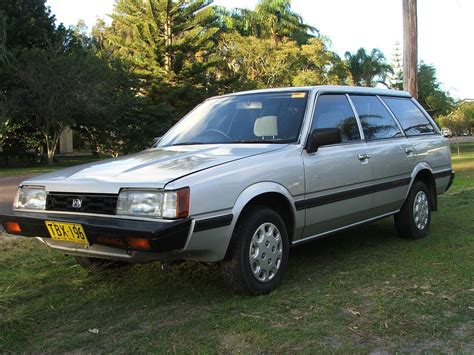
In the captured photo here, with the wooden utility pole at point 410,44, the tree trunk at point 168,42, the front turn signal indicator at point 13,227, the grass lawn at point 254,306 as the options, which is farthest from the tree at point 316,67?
the front turn signal indicator at point 13,227

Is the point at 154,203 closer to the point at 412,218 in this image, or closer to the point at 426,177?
the point at 412,218

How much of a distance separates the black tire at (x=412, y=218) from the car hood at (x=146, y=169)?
88.5 inches

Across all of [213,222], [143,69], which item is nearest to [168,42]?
[143,69]

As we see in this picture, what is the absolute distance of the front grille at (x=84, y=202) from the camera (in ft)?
12.1

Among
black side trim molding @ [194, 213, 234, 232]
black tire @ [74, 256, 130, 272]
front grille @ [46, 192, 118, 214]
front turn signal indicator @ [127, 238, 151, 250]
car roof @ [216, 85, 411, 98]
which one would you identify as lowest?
black tire @ [74, 256, 130, 272]

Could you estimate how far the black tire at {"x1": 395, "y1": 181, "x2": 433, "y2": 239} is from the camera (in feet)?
19.6

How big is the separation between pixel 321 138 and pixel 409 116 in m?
2.36

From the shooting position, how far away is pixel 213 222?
3674 millimetres

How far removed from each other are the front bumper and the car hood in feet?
0.75

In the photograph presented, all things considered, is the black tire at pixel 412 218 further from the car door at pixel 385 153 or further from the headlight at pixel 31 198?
the headlight at pixel 31 198

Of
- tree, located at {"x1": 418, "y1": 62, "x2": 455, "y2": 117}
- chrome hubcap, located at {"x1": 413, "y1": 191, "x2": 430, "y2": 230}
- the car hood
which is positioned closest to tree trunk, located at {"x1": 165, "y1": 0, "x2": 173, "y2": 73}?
tree, located at {"x1": 418, "y1": 62, "x2": 455, "y2": 117}

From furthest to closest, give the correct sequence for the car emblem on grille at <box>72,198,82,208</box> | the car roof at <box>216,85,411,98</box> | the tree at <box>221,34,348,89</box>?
the tree at <box>221,34,348,89</box>
the car roof at <box>216,85,411,98</box>
the car emblem on grille at <box>72,198,82,208</box>

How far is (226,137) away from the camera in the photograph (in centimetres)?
483

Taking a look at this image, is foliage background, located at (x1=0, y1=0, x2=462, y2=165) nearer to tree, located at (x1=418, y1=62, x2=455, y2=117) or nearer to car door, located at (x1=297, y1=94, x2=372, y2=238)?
tree, located at (x1=418, y1=62, x2=455, y2=117)
